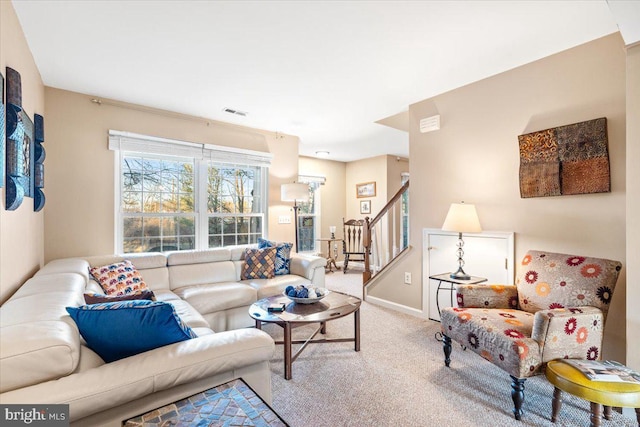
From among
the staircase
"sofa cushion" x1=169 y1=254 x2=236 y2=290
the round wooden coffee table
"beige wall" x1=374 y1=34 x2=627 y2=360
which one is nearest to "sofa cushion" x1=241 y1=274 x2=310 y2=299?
"sofa cushion" x1=169 y1=254 x2=236 y2=290

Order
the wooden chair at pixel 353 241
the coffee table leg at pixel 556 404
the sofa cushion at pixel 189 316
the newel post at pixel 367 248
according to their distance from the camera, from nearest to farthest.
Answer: the coffee table leg at pixel 556 404 → the sofa cushion at pixel 189 316 → the newel post at pixel 367 248 → the wooden chair at pixel 353 241

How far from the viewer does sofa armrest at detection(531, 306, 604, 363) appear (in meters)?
1.65

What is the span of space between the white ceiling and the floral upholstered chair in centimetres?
167

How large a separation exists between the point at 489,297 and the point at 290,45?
251 centimetres

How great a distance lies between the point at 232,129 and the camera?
4141 mm

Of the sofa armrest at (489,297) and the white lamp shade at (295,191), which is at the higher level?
the white lamp shade at (295,191)

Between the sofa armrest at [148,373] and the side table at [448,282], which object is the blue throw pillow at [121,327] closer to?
the sofa armrest at [148,373]

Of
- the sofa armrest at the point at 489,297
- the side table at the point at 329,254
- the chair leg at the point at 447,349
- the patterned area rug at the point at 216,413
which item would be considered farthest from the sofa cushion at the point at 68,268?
the side table at the point at 329,254

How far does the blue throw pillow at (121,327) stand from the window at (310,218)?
4.86 meters

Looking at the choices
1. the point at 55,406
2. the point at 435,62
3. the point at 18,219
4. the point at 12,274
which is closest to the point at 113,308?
the point at 55,406

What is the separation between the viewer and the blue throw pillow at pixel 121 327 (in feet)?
3.73

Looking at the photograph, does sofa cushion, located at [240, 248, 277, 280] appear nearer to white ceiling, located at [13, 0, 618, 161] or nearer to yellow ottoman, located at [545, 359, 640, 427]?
white ceiling, located at [13, 0, 618, 161]

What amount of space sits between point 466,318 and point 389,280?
168 cm

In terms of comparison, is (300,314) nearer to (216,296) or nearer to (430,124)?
(216,296)
